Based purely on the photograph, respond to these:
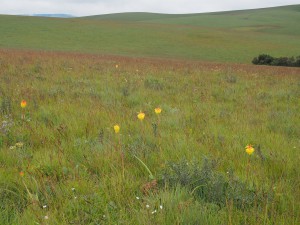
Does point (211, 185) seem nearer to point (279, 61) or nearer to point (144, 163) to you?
point (144, 163)

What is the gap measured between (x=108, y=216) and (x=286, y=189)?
1543mm

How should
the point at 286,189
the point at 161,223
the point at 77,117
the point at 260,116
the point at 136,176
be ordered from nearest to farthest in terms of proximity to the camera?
the point at 161,223 < the point at 286,189 < the point at 136,176 < the point at 77,117 < the point at 260,116

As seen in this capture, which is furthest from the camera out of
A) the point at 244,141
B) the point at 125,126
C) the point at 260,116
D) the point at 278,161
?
the point at 260,116

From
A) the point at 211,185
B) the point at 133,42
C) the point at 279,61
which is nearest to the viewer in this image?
the point at 211,185

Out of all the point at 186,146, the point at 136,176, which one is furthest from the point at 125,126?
the point at 136,176

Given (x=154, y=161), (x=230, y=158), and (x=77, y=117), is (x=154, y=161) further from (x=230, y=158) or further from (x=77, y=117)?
(x=77, y=117)

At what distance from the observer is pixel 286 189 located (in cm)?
249

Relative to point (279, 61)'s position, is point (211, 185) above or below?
above

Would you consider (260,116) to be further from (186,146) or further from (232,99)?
(186,146)

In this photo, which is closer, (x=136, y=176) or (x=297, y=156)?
(x=136, y=176)

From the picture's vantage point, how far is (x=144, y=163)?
2.98 meters

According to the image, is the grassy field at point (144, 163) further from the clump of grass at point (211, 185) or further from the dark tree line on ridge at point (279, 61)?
the dark tree line on ridge at point (279, 61)

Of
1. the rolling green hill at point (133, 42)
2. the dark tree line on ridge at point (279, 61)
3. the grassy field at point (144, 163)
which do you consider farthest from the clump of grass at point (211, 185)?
the rolling green hill at point (133, 42)

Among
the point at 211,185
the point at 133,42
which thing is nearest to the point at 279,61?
the point at 133,42
